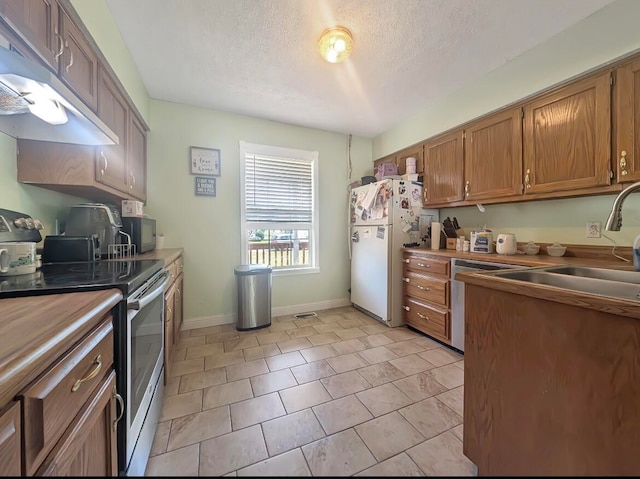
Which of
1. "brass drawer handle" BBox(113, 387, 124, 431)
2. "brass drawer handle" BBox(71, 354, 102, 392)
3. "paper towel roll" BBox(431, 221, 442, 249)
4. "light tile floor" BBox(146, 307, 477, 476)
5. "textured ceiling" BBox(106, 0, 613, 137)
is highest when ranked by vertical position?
"textured ceiling" BBox(106, 0, 613, 137)

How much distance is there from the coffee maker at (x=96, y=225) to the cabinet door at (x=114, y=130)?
212mm

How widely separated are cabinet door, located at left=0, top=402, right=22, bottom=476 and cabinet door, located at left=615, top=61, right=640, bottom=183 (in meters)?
2.72

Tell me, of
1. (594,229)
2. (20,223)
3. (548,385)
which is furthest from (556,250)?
(20,223)

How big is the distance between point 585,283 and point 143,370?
2.06m

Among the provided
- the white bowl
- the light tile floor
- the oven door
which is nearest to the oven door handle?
the oven door

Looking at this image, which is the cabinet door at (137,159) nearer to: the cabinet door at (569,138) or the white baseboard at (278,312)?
the white baseboard at (278,312)

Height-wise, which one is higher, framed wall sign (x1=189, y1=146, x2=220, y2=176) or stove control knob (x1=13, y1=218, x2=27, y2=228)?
framed wall sign (x1=189, y1=146, x2=220, y2=176)

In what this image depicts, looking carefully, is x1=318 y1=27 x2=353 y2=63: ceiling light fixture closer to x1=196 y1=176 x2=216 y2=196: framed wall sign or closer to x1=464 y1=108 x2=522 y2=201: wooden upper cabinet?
x1=464 y1=108 x2=522 y2=201: wooden upper cabinet

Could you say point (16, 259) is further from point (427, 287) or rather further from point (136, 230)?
point (427, 287)

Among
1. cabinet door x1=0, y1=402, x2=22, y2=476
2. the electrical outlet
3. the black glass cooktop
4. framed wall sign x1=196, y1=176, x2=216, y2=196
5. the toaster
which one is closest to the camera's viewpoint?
cabinet door x1=0, y1=402, x2=22, y2=476

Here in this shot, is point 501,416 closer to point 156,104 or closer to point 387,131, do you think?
point 387,131

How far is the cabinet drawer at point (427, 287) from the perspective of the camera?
233 cm

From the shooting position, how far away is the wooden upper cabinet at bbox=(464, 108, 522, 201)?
2.08 metres

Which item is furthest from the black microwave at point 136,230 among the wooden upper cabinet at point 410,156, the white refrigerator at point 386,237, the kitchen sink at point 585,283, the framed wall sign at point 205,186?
the wooden upper cabinet at point 410,156
